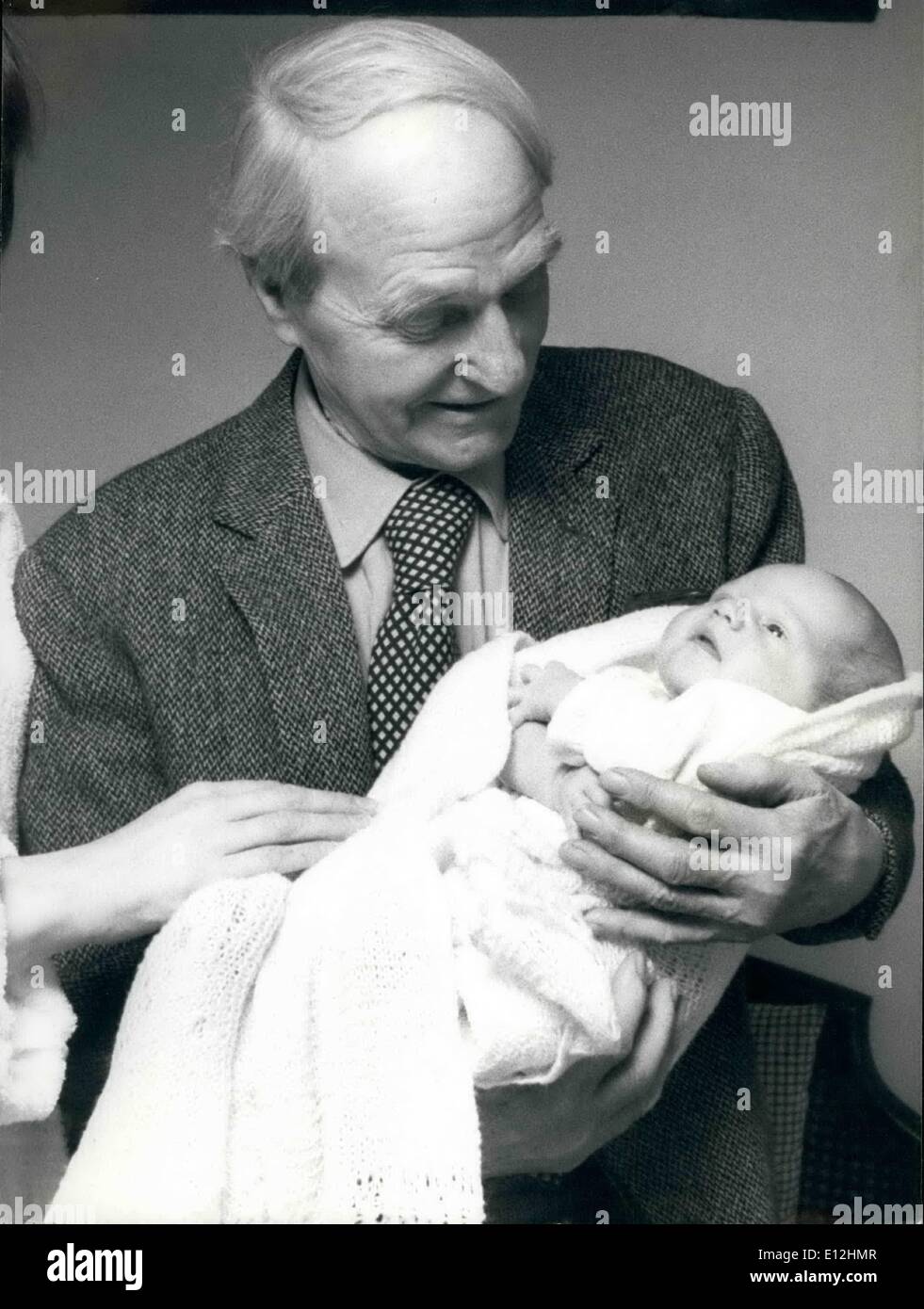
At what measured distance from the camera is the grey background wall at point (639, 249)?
1.47 m

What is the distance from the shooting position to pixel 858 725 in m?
1.40

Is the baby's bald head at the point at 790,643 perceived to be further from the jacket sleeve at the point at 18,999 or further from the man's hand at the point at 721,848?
the jacket sleeve at the point at 18,999

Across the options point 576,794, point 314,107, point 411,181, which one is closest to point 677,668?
point 576,794

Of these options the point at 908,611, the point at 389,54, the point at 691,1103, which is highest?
the point at 389,54

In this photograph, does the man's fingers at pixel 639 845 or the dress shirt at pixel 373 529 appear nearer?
the man's fingers at pixel 639 845

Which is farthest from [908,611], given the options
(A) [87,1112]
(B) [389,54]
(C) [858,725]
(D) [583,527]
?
(A) [87,1112]

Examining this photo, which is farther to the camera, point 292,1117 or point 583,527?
point 583,527

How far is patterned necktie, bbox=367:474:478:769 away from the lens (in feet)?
4.79

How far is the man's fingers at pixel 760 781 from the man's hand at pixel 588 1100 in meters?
0.16

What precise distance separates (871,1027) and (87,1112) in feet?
2.33

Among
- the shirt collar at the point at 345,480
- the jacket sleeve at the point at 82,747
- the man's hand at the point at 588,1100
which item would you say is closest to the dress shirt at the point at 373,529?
the shirt collar at the point at 345,480

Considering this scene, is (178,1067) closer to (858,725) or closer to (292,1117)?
(292,1117)

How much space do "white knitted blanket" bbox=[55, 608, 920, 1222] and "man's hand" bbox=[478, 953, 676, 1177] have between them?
1.4 inches
